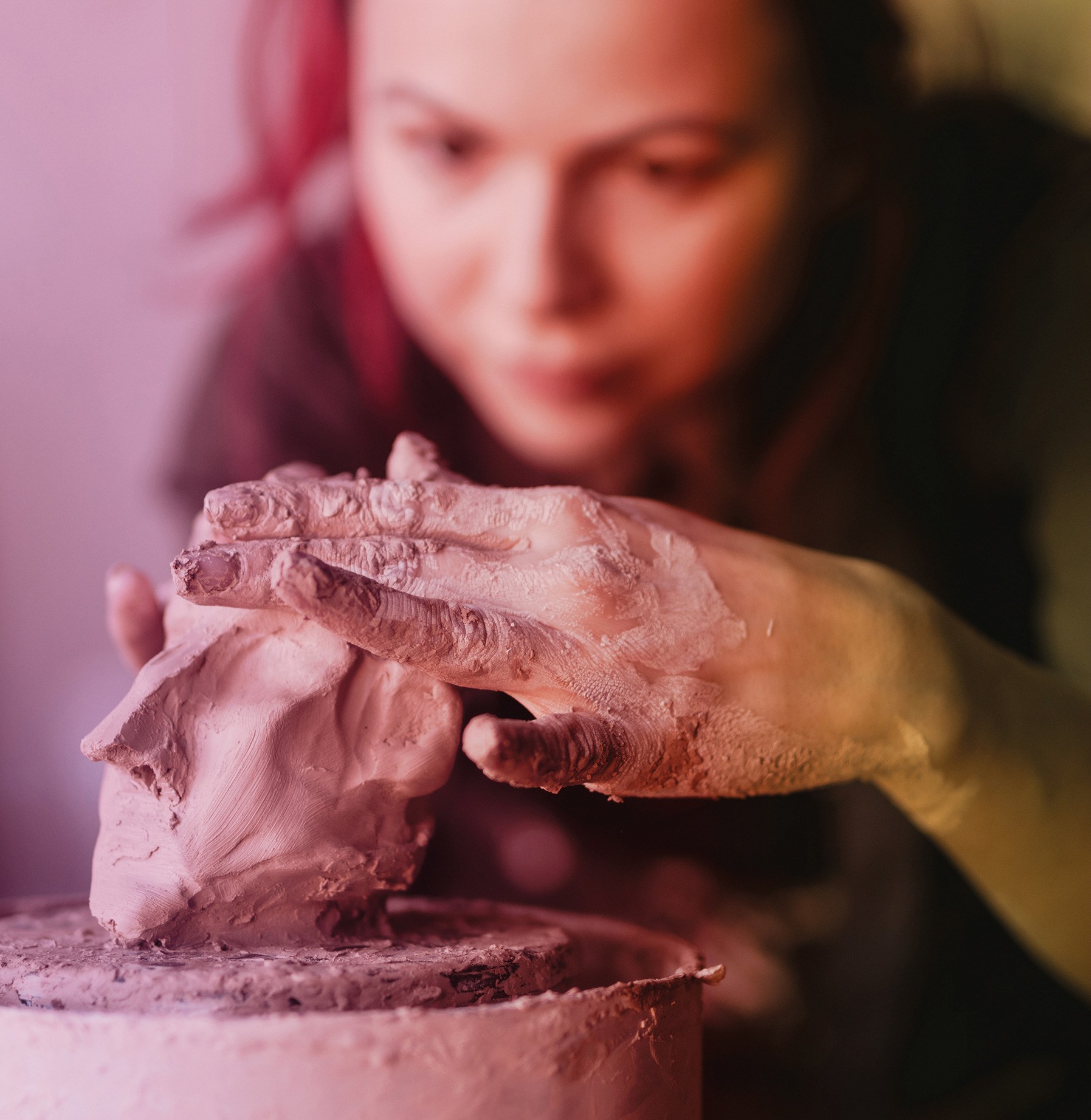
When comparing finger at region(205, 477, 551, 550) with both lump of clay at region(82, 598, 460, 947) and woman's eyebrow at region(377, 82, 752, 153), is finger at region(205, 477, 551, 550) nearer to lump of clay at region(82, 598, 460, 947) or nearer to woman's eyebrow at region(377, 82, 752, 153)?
lump of clay at region(82, 598, 460, 947)

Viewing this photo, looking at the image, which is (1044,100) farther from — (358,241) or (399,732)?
(399,732)

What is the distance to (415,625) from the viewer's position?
0.54 m

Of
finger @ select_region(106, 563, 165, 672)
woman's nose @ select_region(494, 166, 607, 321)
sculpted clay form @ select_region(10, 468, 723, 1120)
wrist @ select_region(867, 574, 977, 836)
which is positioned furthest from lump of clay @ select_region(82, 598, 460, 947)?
woman's nose @ select_region(494, 166, 607, 321)

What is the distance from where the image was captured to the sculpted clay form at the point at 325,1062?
475 millimetres

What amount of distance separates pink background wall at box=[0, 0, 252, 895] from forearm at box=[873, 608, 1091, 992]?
87 centimetres

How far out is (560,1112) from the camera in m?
0.52

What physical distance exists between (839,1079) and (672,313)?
94cm

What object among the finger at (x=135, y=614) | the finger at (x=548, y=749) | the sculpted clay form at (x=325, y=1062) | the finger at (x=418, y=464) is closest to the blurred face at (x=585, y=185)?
the finger at (x=418, y=464)

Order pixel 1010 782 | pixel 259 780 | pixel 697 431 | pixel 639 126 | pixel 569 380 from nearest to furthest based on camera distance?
pixel 259 780 < pixel 1010 782 < pixel 639 126 < pixel 569 380 < pixel 697 431

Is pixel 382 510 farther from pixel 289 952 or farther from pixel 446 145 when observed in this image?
pixel 446 145

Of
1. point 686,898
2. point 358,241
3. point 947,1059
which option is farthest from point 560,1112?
point 358,241

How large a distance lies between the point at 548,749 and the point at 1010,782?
1.81 feet

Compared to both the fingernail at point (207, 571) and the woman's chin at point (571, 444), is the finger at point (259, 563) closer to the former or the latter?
the fingernail at point (207, 571)

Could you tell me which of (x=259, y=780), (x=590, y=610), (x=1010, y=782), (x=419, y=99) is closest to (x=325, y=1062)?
(x=259, y=780)
